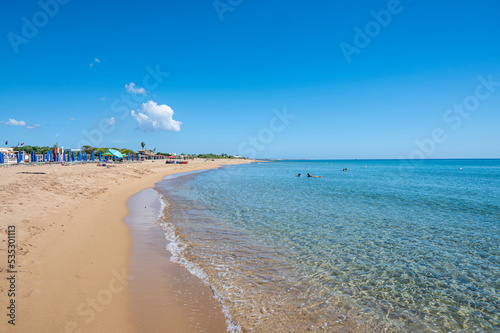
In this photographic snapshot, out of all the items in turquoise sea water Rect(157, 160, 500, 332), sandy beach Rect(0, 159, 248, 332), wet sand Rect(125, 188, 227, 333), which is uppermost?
sandy beach Rect(0, 159, 248, 332)

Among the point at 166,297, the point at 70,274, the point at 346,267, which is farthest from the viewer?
the point at 346,267

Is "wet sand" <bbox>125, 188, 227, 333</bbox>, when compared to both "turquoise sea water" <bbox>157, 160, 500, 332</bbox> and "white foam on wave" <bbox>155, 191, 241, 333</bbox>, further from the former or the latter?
"turquoise sea water" <bbox>157, 160, 500, 332</bbox>

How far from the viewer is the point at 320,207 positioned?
15477 millimetres

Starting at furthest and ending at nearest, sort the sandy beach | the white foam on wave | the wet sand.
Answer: the white foam on wave < the wet sand < the sandy beach

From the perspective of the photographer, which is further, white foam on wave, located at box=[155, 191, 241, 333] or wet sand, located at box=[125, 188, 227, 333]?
white foam on wave, located at box=[155, 191, 241, 333]

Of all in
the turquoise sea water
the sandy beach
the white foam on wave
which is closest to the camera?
the sandy beach

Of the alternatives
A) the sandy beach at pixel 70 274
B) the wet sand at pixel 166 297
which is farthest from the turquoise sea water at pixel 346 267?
the sandy beach at pixel 70 274

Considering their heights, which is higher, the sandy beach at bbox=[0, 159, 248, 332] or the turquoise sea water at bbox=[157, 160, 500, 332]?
the sandy beach at bbox=[0, 159, 248, 332]

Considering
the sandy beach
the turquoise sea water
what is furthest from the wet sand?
the turquoise sea water

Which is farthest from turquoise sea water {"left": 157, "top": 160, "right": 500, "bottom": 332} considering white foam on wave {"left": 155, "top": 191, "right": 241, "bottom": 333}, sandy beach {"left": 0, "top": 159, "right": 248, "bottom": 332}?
sandy beach {"left": 0, "top": 159, "right": 248, "bottom": 332}

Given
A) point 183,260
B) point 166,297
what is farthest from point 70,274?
point 183,260

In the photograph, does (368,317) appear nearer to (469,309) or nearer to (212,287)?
(469,309)

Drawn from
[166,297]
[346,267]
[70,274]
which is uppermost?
[70,274]

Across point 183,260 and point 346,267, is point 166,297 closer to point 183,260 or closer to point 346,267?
point 183,260
